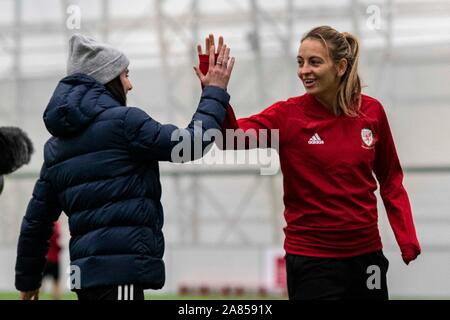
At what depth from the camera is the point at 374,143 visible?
4039 mm

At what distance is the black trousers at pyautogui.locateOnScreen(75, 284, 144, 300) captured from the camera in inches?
141

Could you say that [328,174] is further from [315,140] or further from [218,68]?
[218,68]

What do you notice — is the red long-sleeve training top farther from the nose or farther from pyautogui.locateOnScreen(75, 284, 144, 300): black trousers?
pyautogui.locateOnScreen(75, 284, 144, 300): black trousers

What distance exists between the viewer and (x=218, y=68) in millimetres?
3809

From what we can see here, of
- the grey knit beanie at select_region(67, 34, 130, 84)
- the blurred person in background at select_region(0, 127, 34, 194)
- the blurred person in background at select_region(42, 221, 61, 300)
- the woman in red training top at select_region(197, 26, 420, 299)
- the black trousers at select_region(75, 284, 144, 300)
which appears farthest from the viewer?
the blurred person in background at select_region(42, 221, 61, 300)

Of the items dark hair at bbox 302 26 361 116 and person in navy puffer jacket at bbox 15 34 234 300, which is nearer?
person in navy puffer jacket at bbox 15 34 234 300

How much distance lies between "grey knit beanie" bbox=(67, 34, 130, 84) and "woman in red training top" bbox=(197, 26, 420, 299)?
33 cm

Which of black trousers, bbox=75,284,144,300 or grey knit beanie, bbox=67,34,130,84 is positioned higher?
grey knit beanie, bbox=67,34,130,84

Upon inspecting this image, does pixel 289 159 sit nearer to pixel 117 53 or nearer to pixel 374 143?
pixel 374 143

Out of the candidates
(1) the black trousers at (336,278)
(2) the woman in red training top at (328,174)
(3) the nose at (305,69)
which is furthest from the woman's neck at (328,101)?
(1) the black trousers at (336,278)

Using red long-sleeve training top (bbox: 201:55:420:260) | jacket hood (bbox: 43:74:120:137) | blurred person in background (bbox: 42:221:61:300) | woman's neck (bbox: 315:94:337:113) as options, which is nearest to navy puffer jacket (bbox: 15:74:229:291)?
jacket hood (bbox: 43:74:120:137)

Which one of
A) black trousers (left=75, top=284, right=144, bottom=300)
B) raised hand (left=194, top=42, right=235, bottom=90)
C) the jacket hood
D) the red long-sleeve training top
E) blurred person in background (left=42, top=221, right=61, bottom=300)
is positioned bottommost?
blurred person in background (left=42, top=221, right=61, bottom=300)

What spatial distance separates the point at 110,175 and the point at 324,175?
823 millimetres

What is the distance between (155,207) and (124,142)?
10.0 inches
